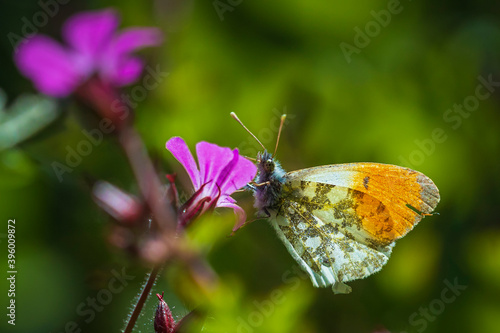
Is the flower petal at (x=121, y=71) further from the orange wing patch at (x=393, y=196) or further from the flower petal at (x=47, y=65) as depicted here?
the orange wing patch at (x=393, y=196)

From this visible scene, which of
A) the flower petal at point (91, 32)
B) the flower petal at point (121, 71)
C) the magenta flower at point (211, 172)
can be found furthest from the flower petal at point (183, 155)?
the flower petal at point (91, 32)

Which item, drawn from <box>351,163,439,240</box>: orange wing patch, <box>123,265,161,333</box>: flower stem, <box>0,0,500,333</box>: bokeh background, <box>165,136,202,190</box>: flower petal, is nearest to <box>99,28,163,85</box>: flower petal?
<box>165,136,202,190</box>: flower petal

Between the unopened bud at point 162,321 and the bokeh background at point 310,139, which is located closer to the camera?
the unopened bud at point 162,321

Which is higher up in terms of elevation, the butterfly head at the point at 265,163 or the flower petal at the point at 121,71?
A: the flower petal at the point at 121,71

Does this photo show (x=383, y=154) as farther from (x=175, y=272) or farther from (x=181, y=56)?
(x=175, y=272)

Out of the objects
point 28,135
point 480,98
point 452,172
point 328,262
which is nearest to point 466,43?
point 480,98
